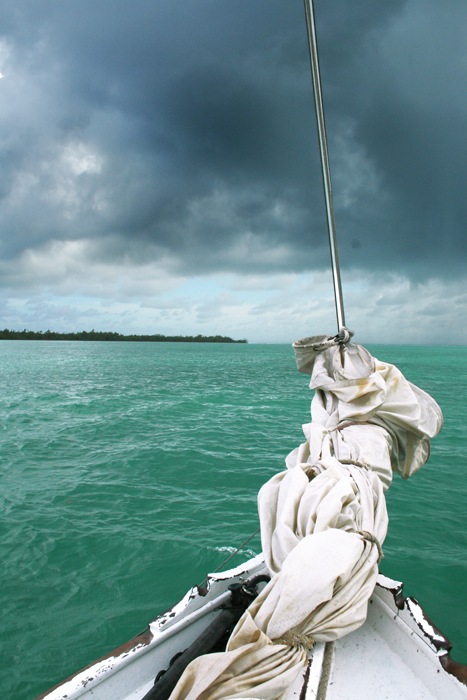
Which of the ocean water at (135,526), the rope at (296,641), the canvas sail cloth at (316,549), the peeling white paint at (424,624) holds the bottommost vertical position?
the ocean water at (135,526)

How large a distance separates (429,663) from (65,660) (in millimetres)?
3910

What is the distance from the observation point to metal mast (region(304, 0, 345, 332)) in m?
3.25

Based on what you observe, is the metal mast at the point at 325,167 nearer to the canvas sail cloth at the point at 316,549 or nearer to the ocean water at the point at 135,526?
the canvas sail cloth at the point at 316,549

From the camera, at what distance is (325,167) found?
385cm

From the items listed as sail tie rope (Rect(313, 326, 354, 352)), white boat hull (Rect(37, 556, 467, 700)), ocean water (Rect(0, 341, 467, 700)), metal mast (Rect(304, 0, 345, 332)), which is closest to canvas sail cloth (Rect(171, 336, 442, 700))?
white boat hull (Rect(37, 556, 467, 700))

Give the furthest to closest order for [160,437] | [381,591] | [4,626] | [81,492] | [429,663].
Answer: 1. [160,437]
2. [81,492]
3. [4,626]
4. [381,591]
5. [429,663]

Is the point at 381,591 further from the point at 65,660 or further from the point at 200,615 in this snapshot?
the point at 65,660

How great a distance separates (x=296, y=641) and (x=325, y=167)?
4004 millimetres

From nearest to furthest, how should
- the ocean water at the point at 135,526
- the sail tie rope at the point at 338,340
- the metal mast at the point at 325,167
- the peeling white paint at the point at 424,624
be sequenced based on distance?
the peeling white paint at the point at 424,624 → the metal mast at the point at 325,167 → the sail tie rope at the point at 338,340 → the ocean water at the point at 135,526

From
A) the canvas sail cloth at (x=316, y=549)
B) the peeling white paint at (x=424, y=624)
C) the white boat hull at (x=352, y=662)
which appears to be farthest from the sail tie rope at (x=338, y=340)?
the peeling white paint at (x=424, y=624)

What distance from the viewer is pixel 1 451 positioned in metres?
11.6

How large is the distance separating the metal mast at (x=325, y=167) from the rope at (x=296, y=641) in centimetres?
284

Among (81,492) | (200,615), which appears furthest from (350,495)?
(81,492)

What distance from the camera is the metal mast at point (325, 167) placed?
3.25 metres
